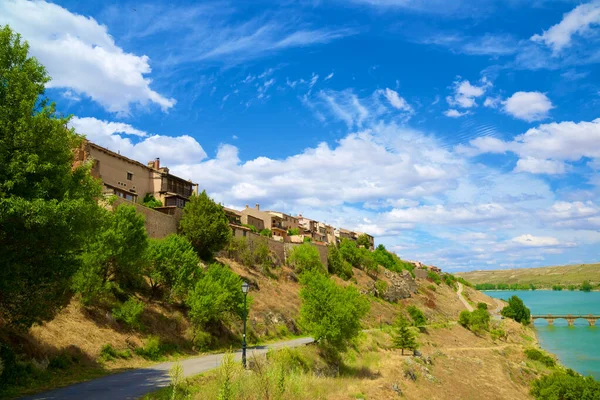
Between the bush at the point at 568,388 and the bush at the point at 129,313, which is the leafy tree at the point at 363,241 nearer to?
the bush at the point at 568,388

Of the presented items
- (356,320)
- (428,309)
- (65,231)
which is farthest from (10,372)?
(428,309)

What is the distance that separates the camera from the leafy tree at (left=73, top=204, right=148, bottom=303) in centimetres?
2470

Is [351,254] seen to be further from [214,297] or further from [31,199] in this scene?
[31,199]

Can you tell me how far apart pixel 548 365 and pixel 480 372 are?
1535cm

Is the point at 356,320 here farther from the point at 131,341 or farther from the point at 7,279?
A: the point at 7,279

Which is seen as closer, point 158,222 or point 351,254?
point 158,222

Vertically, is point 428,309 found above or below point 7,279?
below

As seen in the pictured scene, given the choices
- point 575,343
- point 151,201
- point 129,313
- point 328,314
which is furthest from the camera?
point 575,343

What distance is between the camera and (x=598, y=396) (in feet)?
110

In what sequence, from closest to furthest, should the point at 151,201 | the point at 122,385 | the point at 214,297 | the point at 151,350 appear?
the point at 122,385
the point at 151,350
the point at 214,297
the point at 151,201

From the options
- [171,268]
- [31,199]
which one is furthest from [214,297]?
[31,199]

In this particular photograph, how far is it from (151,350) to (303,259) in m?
38.3

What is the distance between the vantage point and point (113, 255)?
2614cm

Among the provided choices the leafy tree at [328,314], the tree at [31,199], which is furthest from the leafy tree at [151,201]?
the tree at [31,199]
